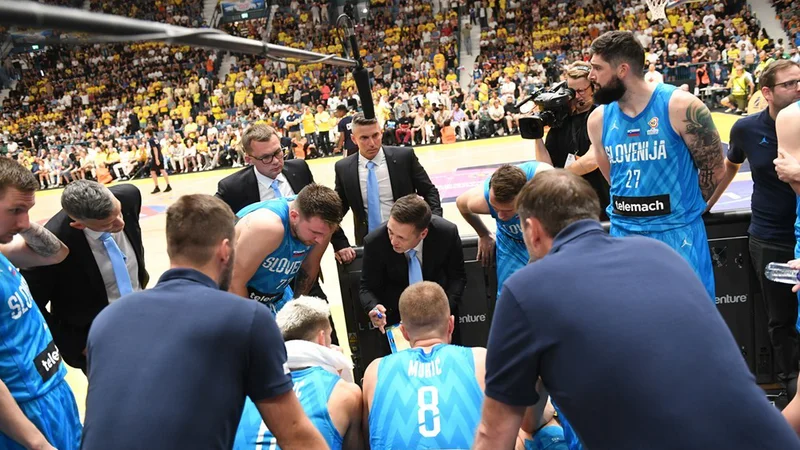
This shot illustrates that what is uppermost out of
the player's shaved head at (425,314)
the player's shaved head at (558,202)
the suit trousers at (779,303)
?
the player's shaved head at (558,202)

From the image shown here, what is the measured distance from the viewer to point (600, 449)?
→ 168 cm

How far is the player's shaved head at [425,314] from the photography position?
288 centimetres

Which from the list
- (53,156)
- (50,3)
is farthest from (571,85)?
(53,156)

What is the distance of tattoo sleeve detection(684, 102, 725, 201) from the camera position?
3719mm

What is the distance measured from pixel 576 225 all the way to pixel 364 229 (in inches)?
143

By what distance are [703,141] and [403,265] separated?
1.92 m

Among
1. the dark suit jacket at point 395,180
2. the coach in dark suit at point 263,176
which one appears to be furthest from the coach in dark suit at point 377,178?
the coach in dark suit at point 263,176

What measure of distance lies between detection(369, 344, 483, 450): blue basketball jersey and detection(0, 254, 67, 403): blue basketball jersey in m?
1.62

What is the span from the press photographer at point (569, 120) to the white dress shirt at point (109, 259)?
2949 millimetres

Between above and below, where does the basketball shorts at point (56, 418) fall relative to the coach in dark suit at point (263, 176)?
below

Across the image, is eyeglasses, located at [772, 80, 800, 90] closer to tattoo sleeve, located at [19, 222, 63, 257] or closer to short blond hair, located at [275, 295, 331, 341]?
short blond hair, located at [275, 295, 331, 341]

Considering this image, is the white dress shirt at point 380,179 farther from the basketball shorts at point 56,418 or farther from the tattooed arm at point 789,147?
the tattooed arm at point 789,147

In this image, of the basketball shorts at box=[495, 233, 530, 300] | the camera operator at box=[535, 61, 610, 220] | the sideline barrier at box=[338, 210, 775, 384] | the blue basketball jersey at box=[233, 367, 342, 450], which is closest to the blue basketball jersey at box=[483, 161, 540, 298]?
the basketball shorts at box=[495, 233, 530, 300]

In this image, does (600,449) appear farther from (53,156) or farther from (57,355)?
(53,156)
